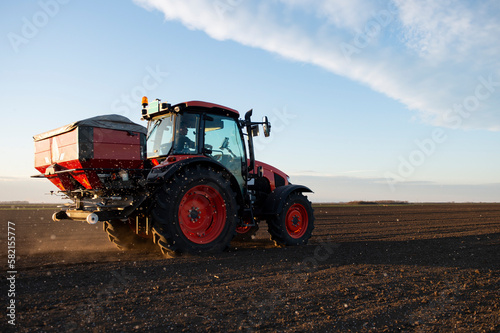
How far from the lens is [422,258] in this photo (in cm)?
619

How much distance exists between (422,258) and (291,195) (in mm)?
2826

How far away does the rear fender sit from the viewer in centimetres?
765

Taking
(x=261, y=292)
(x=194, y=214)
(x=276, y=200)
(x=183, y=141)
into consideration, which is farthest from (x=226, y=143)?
(x=261, y=292)

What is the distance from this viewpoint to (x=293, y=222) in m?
8.08

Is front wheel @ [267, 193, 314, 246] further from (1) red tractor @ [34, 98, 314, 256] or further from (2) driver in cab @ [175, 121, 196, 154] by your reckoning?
(2) driver in cab @ [175, 121, 196, 154]

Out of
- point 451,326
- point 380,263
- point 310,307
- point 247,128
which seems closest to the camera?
point 451,326

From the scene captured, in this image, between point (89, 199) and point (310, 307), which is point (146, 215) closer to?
point (89, 199)

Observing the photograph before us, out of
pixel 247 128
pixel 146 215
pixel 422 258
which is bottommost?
pixel 422 258

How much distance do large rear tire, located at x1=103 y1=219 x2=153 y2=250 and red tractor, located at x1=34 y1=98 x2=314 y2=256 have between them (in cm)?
2

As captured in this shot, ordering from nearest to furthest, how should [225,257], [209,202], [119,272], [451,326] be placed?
[451,326], [119,272], [225,257], [209,202]

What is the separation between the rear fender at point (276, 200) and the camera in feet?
25.1

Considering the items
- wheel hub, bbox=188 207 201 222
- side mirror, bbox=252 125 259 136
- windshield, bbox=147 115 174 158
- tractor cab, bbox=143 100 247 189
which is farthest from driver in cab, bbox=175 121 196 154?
side mirror, bbox=252 125 259 136

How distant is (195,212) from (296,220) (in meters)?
2.64

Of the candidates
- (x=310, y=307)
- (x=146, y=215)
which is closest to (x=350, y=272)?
(x=310, y=307)
